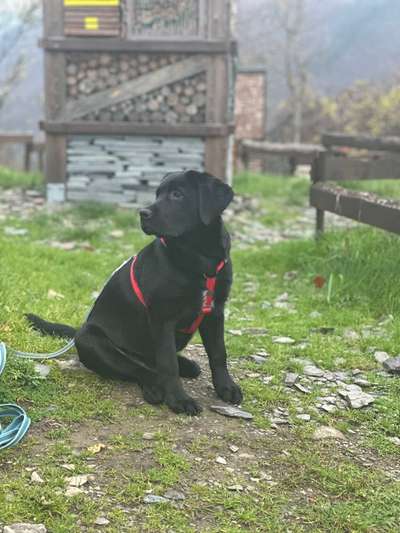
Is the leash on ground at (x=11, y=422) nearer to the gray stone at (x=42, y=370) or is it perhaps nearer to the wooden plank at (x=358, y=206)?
the gray stone at (x=42, y=370)

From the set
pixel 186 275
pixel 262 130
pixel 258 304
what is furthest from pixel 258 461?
pixel 262 130

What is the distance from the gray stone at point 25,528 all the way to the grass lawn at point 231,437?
54mm

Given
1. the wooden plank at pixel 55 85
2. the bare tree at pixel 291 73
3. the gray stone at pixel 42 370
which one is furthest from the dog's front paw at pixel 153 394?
the bare tree at pixel 291 73

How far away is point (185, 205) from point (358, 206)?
3.56 meters

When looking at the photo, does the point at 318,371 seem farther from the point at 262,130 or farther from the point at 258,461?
the point at 262,130

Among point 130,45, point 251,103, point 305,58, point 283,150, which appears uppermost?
point 305,58

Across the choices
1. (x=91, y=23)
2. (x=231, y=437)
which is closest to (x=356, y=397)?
(x=231, y=437)

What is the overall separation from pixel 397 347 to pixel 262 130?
20742mm

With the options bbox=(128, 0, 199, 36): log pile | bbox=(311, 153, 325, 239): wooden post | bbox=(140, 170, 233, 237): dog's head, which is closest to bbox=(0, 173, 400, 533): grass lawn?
bbox=(140, 170, 233, 237): dog's head

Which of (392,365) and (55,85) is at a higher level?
(55,85)

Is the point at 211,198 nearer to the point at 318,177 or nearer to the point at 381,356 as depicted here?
the point at 381,356

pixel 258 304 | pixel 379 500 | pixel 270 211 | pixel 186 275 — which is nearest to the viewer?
pixel 379 500

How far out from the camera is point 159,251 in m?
3.79

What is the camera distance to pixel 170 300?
3652 mm
